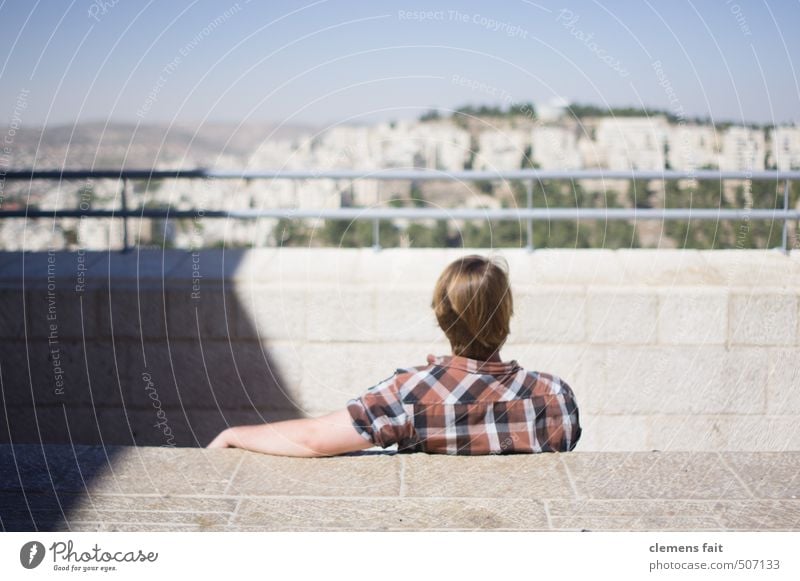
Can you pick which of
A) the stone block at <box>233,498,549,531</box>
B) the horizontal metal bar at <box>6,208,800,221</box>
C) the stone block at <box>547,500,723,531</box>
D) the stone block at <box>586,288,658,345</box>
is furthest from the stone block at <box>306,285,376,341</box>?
the stone block at <box>547,500,723,531</box>

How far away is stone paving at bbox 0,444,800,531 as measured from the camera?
2703 millimetres

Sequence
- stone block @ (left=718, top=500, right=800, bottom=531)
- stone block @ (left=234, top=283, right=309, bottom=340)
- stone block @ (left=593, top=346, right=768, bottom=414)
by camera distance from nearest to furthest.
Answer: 1. stone block @ (left=718, top=500, right=800, bottom=531)
2. stone block @ (left=593, top=346, right=768, bottom=414)
3. stone block @ (left=234, top=283, right=309, bottom=340)

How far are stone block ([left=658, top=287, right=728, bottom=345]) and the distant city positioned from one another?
59cm

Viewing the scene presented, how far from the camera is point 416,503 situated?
279cm

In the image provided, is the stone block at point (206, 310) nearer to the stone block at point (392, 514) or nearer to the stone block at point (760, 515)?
the stone block at point (392, 514)

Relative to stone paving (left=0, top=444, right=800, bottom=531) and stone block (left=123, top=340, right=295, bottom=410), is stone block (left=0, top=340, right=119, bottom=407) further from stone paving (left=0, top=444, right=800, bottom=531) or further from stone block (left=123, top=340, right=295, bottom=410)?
stone paving (left=0, top=444, right=800, bottom=531)

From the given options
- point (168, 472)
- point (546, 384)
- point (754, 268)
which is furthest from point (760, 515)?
point (754, 268)

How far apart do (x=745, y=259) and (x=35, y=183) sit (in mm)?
3579

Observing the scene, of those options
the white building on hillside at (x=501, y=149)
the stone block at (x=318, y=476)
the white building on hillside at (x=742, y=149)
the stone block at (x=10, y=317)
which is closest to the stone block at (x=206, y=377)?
the stone block at (x=10, y=317)

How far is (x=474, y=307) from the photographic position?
3006 millimetres

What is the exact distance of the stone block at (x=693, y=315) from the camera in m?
4.79
